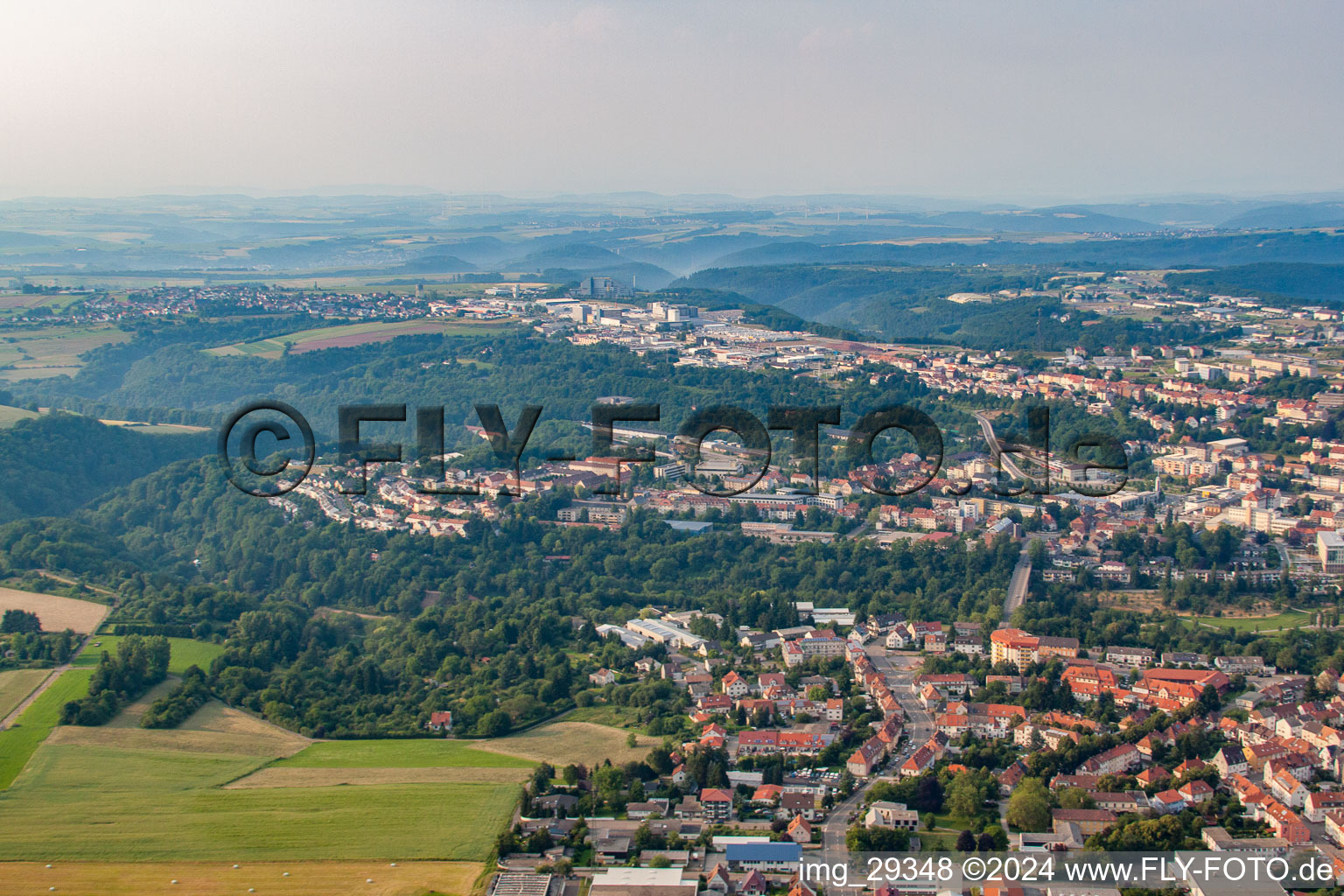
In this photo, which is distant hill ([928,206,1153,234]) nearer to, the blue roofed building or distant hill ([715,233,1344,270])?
distant hill ([715,233,1344,270])

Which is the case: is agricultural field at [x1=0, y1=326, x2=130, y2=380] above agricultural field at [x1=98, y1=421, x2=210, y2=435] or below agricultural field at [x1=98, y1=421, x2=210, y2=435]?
above

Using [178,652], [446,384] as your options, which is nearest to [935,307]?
[446,384]

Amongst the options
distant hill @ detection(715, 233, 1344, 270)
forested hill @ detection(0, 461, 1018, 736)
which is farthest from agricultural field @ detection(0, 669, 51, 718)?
distant hill @ detection(715, 233, 1344, 270)

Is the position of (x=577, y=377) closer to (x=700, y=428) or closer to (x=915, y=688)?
(x=700, y=428)

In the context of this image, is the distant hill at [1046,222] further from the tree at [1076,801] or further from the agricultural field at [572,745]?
the tree at [1076,801]

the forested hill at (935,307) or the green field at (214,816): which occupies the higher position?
the forested hill at (935,307)

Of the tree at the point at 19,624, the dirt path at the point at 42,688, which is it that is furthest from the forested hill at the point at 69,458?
the dirt path at the point at 42,688
